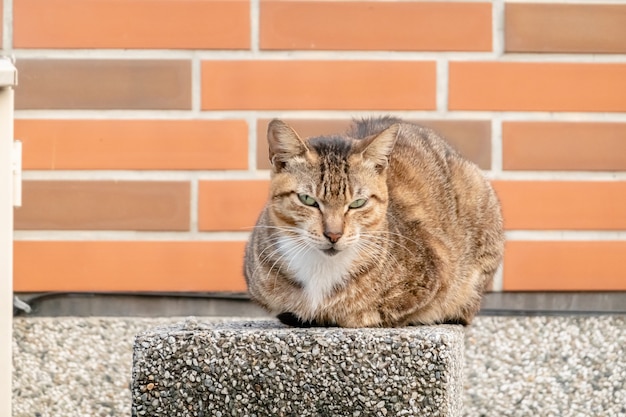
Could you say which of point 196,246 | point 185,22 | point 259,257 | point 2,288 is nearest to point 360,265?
point 259,257

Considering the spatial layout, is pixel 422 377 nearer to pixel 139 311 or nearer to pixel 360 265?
pixel 360 265

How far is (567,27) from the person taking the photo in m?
4.27

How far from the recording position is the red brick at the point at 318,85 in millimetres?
4184

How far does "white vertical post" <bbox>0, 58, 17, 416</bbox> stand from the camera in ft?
10.4

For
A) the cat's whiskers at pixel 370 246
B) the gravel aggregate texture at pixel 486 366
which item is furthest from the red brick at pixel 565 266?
the cat's whiskers at pixel 370 246

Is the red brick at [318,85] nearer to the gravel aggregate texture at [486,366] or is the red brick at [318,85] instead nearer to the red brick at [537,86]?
the red brick at [537,86]

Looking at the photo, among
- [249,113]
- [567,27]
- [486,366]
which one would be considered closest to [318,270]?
[486,366]

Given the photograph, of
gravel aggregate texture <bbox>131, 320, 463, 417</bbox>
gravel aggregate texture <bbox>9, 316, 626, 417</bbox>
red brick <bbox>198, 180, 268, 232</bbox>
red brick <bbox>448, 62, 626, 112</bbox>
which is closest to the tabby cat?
gravel aggregate texture <bbox>131, 320, 463, 417</bbox>

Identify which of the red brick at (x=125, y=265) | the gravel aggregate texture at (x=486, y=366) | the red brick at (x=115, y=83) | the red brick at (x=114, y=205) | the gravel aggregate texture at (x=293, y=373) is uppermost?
the red brick at (x=115, y=83)

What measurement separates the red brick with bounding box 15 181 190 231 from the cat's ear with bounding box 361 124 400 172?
1.30 metres

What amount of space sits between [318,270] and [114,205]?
1.41 m

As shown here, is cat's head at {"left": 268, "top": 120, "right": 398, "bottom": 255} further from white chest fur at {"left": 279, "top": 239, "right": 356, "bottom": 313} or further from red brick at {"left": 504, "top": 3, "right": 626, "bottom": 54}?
red brick at {"left": 504, "top": 3, "right": 626, "bottom": 54}

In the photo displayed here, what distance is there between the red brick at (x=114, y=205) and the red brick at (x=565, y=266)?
123 cm

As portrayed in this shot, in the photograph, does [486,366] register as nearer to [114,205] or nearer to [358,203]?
[358,203]
